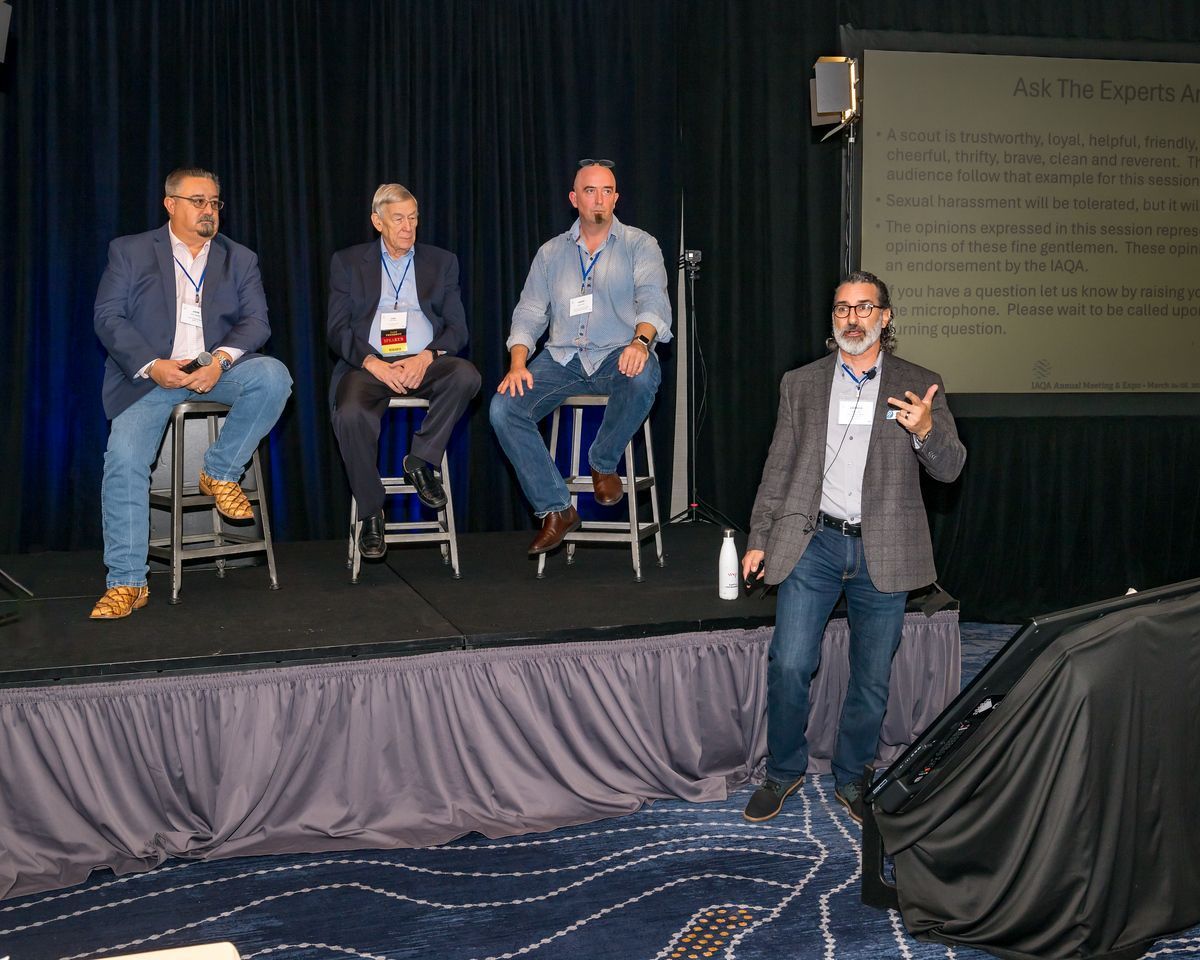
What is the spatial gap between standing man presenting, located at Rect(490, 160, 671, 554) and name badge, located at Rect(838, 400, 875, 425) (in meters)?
1.03

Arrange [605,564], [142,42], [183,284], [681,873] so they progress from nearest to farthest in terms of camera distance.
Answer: [681,873]
[183,284]
[605,564]
[142,42]

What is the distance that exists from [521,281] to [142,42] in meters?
1.94

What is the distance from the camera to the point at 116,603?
3498 mm

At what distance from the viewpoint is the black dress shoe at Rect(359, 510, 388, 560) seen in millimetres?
3924

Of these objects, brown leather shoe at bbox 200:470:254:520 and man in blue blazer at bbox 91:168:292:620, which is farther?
brown leather shoe at bbox 200:470:254:520

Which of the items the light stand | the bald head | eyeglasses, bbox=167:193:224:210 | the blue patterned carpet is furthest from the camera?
the light stand

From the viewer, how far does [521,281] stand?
18.3 ft

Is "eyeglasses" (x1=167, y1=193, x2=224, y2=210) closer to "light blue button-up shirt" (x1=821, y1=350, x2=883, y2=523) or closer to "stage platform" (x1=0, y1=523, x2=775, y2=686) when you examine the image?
"stage platform" (x1=0, y1=523, x2=775, y2=686)

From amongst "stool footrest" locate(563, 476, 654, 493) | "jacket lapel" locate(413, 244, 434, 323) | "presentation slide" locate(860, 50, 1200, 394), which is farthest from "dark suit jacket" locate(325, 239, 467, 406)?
"presentation slide" locate(860, 50, 1200, 394)

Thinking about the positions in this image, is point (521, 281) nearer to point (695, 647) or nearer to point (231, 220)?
point (231, 220)

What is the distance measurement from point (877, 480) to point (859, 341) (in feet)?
1.21

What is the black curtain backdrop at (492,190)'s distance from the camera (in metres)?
4.96

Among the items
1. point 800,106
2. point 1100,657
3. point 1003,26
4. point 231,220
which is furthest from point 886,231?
point 1100,657

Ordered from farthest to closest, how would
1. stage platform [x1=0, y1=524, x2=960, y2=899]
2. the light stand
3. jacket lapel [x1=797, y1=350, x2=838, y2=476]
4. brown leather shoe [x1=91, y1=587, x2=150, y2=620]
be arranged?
the light stand, brown leather shoe [x1=91, y1=587, x2=150, y2=620], jacket lapel [x1=797, y1=350, x2=838, y2=476], stage platform [x1=0, y1=524, x2=960, y2=899]
